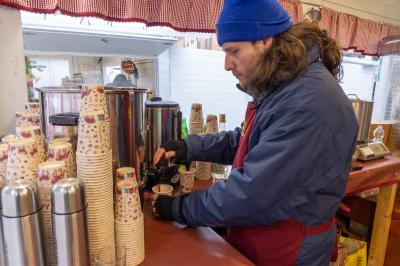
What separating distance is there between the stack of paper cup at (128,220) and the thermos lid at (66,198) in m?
0.19

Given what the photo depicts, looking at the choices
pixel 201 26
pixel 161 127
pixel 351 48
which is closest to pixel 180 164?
pixel 161 127

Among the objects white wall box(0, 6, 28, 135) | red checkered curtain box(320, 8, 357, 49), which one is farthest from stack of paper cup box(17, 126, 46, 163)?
red checkered curtain box(320, 8, 357, 49)

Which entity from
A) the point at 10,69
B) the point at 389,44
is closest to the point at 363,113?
the point at 389,44

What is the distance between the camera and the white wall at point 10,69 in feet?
3.67

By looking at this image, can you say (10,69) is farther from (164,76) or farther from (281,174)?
(281,174)

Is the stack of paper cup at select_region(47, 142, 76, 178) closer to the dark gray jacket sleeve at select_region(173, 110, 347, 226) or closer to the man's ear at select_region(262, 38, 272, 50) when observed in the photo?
the dark gray jacket sleeve at select_region(173, 110, 347, 226)

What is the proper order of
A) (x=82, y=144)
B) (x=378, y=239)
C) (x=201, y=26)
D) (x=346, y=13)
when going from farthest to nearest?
(x=346, y=13), (x=378, y=239), (x=201, y=26), (x=82, y=144)

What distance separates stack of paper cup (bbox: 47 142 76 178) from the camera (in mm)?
675

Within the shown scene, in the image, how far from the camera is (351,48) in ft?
8.07

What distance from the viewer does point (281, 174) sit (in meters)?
0.69

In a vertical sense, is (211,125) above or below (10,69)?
below

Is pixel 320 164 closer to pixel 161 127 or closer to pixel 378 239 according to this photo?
pixel 161 127

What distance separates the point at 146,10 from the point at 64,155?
3.22ft

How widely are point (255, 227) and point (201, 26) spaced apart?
1.22m
